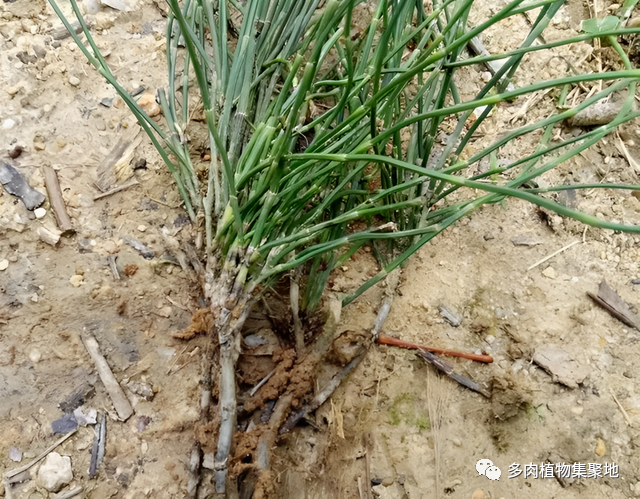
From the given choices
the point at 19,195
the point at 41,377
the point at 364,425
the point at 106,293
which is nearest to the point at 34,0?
the point at 19,195

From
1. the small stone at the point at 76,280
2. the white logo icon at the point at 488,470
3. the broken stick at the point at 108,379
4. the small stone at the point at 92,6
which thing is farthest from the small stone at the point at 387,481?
the small stone at the point at 92,6

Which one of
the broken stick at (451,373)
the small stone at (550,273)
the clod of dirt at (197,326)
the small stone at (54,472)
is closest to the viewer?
the small stone at (54,472)

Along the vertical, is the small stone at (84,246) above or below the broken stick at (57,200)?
below

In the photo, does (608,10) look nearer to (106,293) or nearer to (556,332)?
(556,332)

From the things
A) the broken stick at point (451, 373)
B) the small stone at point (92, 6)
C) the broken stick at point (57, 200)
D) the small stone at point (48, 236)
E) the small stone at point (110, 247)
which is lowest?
the broken stick at point (451, 373)

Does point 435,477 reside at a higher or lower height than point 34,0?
lower

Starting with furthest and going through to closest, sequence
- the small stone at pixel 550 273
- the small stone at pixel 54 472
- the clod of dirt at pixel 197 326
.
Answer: the small stone at pixel 550 273 → the clod of dirt at pixel 197 326 → the small stone at pixel 54 472

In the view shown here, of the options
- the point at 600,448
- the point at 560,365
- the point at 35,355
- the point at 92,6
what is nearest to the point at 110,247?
the point at 35,355

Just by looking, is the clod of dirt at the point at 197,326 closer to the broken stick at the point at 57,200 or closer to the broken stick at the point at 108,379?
the broken stick at the point at 108,379
